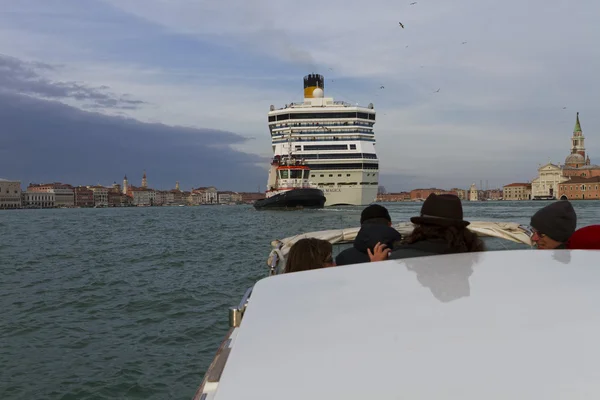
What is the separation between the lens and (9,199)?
16888cm

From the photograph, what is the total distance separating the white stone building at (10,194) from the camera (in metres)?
166

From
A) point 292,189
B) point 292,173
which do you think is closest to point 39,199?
point 292,173

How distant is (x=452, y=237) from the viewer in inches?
103

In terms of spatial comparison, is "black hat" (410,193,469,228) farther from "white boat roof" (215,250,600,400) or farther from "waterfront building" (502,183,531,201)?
"waterfront building" (502,183,531,201)

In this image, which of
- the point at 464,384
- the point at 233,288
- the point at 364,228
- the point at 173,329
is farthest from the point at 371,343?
the point at 233,288

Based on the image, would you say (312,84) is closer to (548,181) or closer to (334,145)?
(334,145)

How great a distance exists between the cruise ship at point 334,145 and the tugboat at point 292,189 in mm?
3094

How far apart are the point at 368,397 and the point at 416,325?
0.32 meters

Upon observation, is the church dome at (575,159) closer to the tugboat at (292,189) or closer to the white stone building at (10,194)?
the tugboat at (292,189)

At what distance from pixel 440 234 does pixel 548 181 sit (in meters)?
162

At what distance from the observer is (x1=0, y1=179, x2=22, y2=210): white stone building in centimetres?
16575

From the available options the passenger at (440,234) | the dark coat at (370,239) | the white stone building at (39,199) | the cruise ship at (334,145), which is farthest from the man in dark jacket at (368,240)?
the white stone building at (39,199)

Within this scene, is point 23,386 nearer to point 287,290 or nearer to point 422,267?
point 287,290

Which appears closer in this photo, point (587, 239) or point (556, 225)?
point (587, 239)
